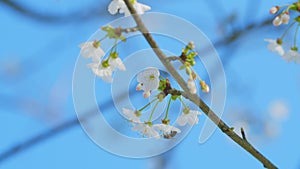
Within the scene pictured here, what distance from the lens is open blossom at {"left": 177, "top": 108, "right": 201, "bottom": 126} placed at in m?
1.46

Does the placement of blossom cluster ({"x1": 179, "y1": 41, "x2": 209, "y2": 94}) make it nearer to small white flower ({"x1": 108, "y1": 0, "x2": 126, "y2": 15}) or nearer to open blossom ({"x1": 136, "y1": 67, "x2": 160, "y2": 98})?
open blossom ({"x1": 136, "y1": 67, "x2": 160, "y2": 98})

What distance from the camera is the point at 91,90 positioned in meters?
1.58

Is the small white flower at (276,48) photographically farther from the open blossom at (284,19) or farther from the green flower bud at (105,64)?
the green flower bud at (105,64)

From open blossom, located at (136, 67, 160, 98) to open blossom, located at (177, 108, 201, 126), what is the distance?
0.47 feet

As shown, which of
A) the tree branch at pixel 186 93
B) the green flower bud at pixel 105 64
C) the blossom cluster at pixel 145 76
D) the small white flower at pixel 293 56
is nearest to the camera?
the tree branch at pixel 186 93

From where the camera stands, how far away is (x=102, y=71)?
1.39 m

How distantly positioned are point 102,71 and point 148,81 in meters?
0.12

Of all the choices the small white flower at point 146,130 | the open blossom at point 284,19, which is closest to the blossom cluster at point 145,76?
the small white flower at point 146,130

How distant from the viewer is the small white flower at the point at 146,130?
4.74 feet

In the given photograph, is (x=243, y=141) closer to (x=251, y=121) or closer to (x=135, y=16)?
(x=135, y=16)

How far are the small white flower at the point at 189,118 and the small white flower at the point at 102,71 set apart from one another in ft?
0.77

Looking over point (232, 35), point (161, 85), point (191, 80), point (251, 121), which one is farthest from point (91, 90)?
point (251, 121)

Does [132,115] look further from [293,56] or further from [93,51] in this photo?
[293,56]

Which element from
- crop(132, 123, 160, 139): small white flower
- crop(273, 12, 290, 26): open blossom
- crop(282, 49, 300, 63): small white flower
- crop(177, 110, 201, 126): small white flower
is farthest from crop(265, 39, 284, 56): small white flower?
crop(132, 123, 160, 139): small white flower
